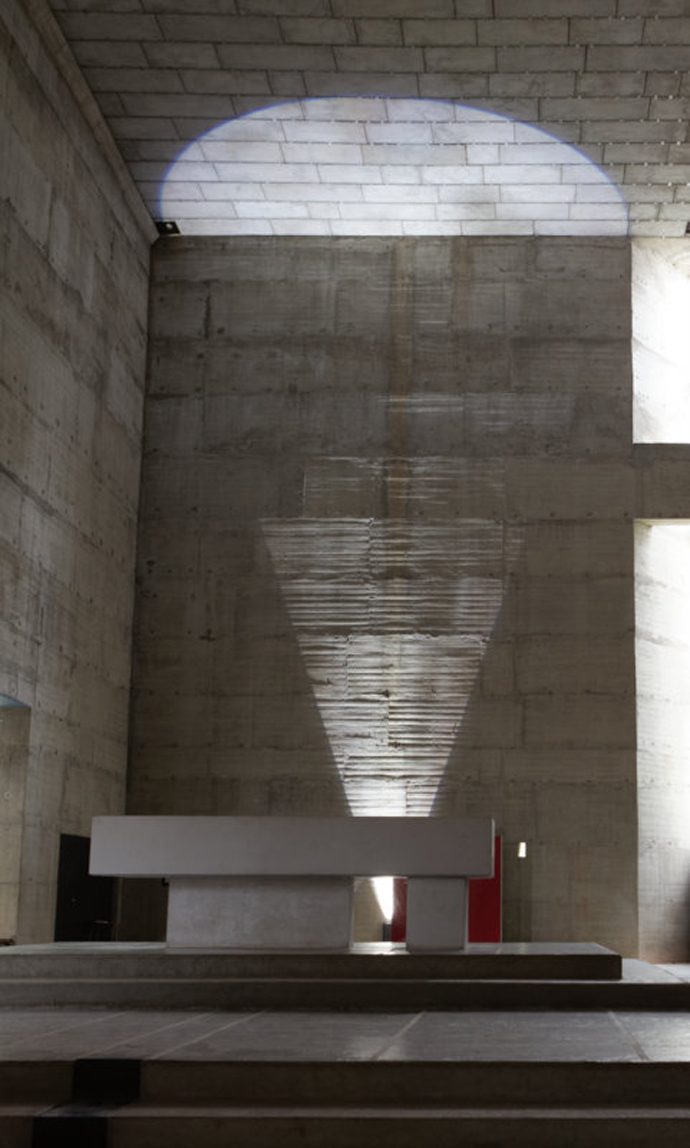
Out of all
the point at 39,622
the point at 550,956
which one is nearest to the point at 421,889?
the point at 550,956

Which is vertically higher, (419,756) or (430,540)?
(430,540)

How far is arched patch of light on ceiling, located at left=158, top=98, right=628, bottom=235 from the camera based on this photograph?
13586mm

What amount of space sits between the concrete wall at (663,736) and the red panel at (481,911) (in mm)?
1373

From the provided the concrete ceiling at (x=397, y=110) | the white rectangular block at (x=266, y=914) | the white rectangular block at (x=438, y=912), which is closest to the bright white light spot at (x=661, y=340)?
the concrete ceiling at (x=397, y=110)

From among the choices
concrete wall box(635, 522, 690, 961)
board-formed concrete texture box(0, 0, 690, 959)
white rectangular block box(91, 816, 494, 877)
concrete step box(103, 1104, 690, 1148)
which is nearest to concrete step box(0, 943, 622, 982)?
white rectangular block box(91, 816, 494, 877)

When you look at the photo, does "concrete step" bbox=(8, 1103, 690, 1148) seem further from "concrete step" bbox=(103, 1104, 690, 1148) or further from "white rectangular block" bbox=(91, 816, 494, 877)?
"white rectangular block" bbox=(91, 816, 494, 877)

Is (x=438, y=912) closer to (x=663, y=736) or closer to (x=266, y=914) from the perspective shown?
(x=266, y=914)

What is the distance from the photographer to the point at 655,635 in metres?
15.0

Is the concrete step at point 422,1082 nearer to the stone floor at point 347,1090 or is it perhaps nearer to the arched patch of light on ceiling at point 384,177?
the stone floor at point 347,1090

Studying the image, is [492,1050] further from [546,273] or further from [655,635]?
[546,273]

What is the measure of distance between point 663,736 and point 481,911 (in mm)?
2543

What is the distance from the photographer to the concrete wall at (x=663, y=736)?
14406 mm

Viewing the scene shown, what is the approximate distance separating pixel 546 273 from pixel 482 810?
5.56 m

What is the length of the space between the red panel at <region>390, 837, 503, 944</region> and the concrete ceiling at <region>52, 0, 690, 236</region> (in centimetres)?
633
